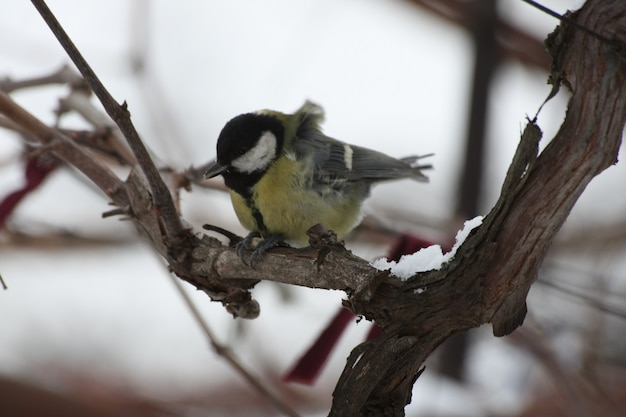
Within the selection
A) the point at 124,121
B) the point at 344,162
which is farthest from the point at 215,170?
the point at 124,121

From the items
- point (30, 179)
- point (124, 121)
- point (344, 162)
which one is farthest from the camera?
point (344, 162)

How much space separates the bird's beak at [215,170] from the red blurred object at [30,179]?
280 millimetres

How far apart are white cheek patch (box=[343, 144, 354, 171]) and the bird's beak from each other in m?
0.29

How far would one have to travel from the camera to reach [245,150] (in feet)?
4.49

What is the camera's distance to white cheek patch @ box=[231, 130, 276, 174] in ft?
4.50

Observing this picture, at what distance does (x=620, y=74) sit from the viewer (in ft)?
2.21

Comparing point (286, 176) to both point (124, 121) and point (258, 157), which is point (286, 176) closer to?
point (258, 157)

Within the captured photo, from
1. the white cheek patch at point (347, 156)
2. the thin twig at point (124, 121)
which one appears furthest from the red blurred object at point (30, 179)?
the white cheek patch at point (347, 156)

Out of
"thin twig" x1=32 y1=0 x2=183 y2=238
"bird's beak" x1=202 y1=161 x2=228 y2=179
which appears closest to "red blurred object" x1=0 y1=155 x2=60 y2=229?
"bird's beak" x1=202 y1=161 x2=228 y2=179

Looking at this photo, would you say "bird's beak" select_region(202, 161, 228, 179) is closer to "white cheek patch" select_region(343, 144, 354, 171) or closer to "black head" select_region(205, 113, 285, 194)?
"black head" select_region(205, 113, 285, 194)

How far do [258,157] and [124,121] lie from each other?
0.63 meters

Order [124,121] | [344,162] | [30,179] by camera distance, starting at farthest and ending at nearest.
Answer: [344,162], [30,179], [124,121]

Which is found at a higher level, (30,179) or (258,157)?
(258,157)

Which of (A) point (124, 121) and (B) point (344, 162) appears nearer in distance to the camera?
(A) point (124, 121)
